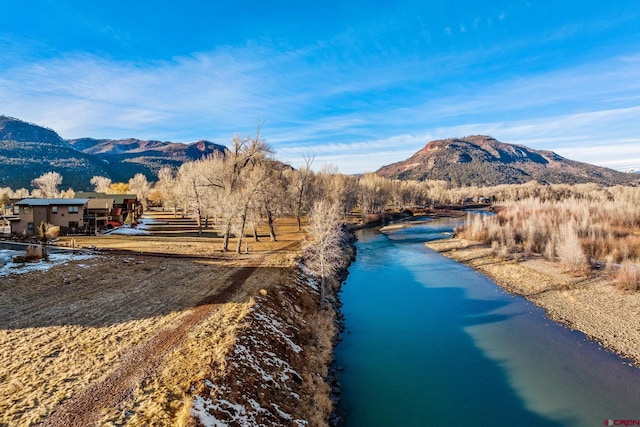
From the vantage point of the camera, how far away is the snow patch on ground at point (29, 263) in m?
24.0

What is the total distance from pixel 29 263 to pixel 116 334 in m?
16.9

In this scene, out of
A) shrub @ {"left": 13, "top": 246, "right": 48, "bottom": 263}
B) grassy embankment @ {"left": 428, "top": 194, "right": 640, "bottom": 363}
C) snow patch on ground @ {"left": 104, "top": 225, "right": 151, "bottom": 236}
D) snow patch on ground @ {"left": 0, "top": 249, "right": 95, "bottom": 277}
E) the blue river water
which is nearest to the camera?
the blue river water

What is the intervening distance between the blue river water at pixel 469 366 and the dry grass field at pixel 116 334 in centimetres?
760

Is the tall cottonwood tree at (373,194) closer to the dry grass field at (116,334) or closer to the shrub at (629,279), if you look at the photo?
the shrub at (629,279)

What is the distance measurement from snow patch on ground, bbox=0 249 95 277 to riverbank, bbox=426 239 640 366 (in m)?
40.5

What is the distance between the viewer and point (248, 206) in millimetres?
36625

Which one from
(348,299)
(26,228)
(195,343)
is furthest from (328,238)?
(26,228)

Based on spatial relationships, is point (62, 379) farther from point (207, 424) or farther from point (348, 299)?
point (348, 299)

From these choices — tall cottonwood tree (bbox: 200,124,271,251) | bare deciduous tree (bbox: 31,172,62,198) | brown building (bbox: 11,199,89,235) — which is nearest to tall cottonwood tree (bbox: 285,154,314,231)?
tall cottonwood tree (bbox: 200,124,271,251)

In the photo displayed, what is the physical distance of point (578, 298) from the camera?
28516 millimetres

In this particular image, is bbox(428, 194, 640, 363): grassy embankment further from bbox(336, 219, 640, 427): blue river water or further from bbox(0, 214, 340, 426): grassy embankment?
bbox(0, 214, 340, 426): grassy embankment

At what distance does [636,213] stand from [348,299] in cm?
6093

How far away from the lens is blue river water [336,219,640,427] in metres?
14.9

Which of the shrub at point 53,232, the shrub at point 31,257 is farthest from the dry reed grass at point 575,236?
the shrub at point 53,232
